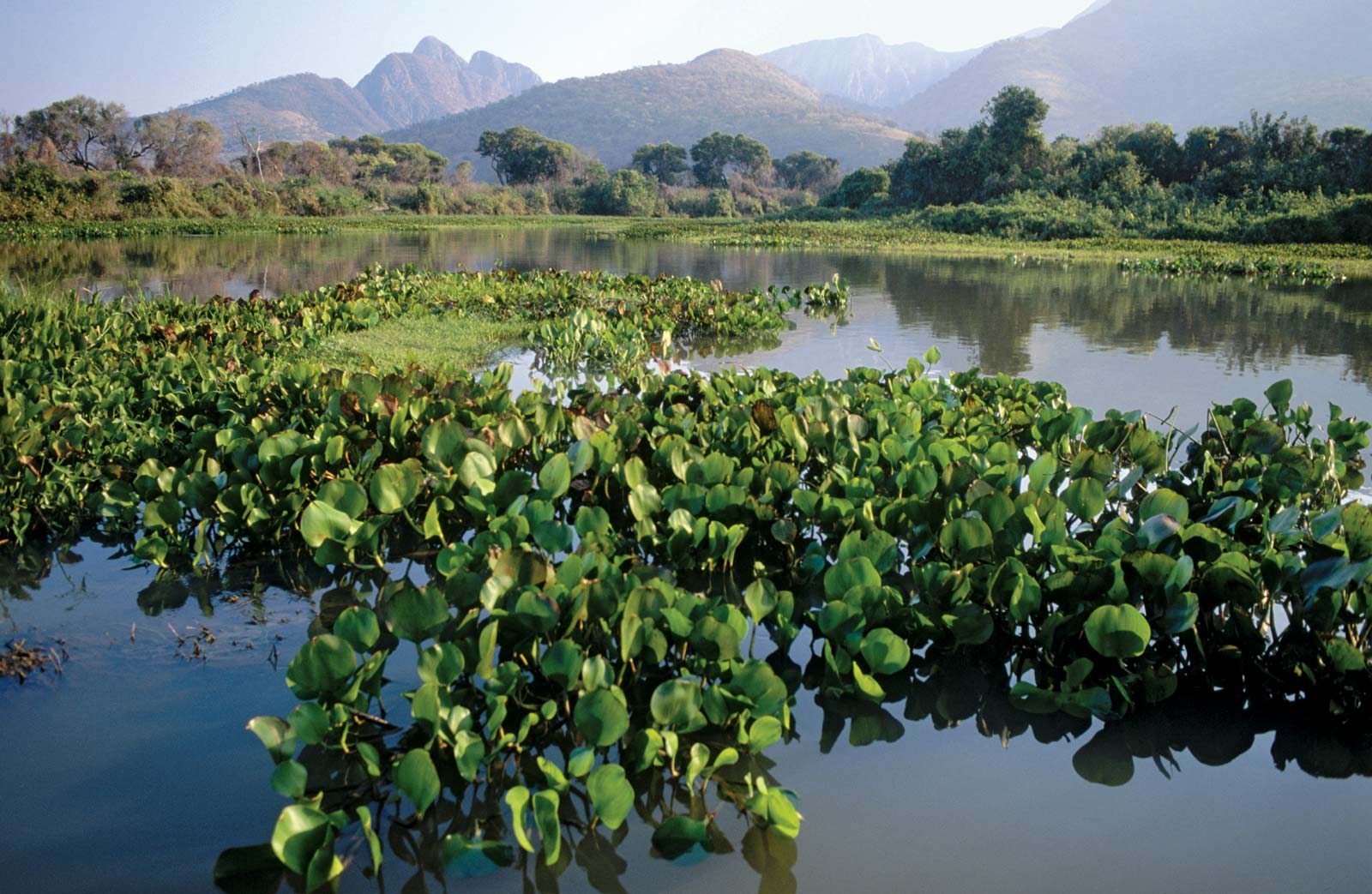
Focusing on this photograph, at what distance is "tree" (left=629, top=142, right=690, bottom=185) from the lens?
243 ft

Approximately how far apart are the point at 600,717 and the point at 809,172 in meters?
76.5

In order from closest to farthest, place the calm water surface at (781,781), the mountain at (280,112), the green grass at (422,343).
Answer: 1. the calm water surface at (781,781)
2. the green grass at (422,343)
3. the mountain at (280,112)

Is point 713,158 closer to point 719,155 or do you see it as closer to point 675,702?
point 719,155

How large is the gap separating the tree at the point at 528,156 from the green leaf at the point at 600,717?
7134 cm

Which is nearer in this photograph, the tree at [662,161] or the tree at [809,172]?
the tree at [809,172]

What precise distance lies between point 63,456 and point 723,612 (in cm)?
301

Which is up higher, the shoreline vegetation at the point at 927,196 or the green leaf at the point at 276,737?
the shoreline vegetation at the point at 927,196

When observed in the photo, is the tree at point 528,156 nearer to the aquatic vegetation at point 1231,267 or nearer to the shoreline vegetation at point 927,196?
the shoreline vegetation at point 927,196

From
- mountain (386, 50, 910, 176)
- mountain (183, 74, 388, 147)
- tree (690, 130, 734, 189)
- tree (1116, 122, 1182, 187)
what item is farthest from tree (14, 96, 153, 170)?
mountain (183, 74, 388, 147)

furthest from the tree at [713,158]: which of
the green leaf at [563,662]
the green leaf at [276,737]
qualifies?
the green leaf at [276,737]

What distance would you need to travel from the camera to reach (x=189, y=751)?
7.11ft

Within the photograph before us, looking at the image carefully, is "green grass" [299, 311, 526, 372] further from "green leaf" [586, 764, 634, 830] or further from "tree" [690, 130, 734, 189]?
"tree" [690, 130, 734, 189]

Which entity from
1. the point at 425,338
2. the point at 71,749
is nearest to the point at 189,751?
the point at 71,749

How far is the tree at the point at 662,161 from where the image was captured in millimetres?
74000
